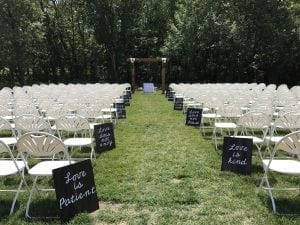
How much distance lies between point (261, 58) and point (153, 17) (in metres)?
10.7

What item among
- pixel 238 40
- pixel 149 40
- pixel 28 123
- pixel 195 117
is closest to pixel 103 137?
pixel 28 123

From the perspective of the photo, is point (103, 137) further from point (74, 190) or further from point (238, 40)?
point (238, 40)

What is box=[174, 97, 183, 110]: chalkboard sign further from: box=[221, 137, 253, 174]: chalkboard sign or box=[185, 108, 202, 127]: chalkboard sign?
box=[221, 137, 253, 174]: chalkboard sign

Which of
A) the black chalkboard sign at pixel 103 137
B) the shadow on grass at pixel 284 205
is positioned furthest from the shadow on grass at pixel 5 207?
the shadow on grass at pixel 284 205

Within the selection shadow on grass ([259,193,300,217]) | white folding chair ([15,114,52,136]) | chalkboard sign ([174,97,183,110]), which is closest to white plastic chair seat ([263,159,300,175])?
shadow on grass ([259,193,300,217])

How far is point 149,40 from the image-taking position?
33844 mm

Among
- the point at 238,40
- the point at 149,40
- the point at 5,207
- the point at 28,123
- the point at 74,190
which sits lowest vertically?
the point at 5,207

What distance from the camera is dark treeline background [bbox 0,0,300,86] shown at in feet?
89.8

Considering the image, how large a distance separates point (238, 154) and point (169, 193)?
1336 millimetres

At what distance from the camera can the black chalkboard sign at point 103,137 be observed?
7250 mm

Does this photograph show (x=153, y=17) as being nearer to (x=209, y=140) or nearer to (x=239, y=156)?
(x=209, y=140)

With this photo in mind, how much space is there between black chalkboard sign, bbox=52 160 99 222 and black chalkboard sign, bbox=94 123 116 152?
2842mm

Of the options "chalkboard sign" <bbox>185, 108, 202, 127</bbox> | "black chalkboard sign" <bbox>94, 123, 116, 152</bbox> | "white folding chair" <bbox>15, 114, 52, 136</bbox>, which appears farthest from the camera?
"chalkboard sign" <bbox>185, 108, 202, 127</bbox>

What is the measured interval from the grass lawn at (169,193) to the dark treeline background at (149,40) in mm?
21563
